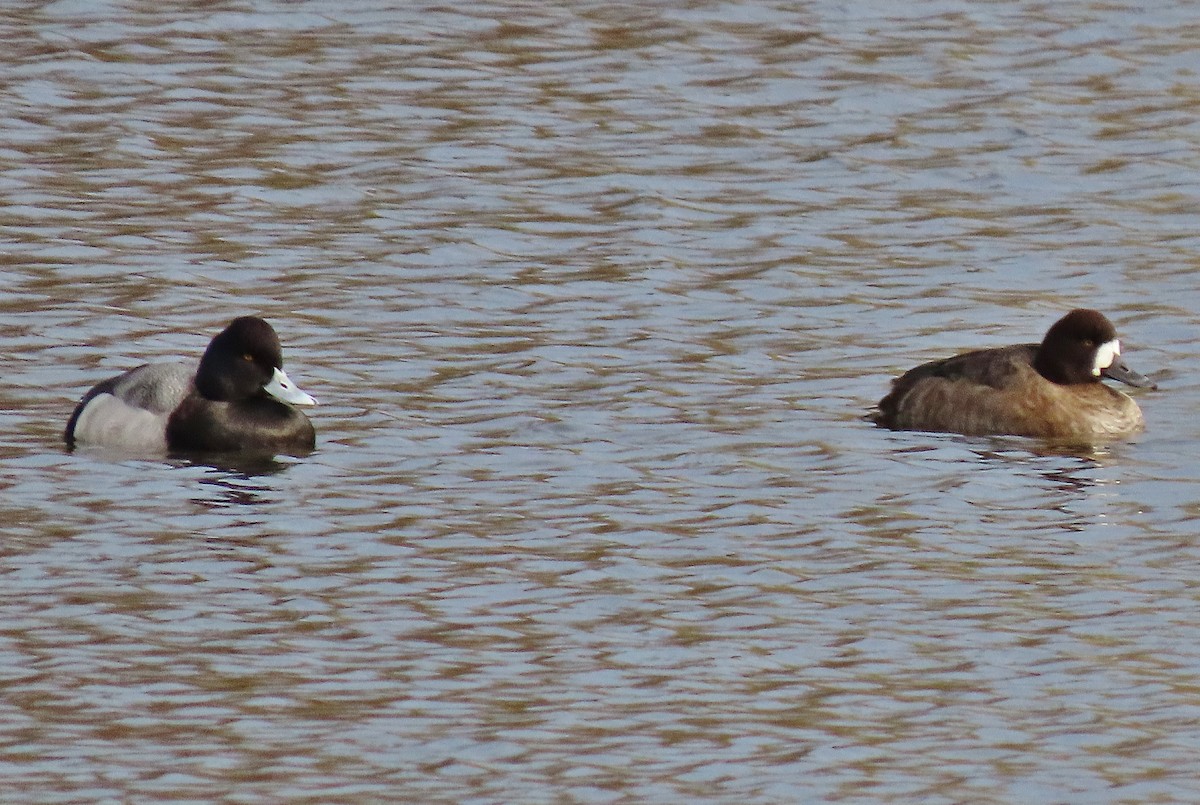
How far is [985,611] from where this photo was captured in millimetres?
9125

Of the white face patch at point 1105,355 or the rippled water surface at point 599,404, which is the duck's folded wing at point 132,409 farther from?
the white face patch at point 1105,355

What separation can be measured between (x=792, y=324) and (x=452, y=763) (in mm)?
6542

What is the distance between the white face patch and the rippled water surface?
362 mm

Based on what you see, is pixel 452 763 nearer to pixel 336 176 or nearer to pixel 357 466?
pixel 357 466

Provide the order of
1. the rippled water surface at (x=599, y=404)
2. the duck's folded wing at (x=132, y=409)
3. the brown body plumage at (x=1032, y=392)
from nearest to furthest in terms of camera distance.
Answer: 1. the rippled water surface at (x=599, y=404)
2. the duck's folded wing at (x=132, y=409)
3. the brown body plumage at (x=1032, y=392)

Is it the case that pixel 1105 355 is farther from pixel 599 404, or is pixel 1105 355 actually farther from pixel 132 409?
pixel 132 409

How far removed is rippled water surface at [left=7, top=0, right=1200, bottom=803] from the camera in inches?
311

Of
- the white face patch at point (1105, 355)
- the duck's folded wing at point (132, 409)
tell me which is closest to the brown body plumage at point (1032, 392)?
the white face patch at point (1105, 355)

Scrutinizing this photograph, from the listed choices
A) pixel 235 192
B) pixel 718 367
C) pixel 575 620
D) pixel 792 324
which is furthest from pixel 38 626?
pixel 235 192

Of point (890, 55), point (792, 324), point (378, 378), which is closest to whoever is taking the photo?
point (378, 378)

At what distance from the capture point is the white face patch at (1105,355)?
1251 centimetres

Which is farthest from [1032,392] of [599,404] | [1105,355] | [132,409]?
[132,409]

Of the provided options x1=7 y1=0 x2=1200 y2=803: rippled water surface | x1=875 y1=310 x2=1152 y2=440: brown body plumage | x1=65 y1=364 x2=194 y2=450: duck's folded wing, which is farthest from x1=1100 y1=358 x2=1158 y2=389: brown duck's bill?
x1=65 y1=364 x2=194 y2=450: duck's folded wing

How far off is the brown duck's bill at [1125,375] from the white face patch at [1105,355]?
1.2 inches
